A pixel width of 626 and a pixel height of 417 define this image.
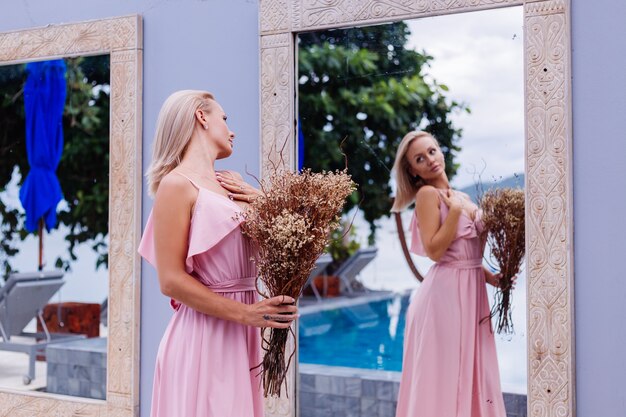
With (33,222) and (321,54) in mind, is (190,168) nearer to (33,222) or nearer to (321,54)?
(321,54)

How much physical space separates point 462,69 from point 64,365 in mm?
2656

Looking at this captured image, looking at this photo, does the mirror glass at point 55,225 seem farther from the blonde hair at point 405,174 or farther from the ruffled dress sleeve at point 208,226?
the ruffled dress sleeve at point 208,226

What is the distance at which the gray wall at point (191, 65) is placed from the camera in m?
3.87

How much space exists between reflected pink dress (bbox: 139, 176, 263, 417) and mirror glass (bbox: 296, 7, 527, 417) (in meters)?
0.83

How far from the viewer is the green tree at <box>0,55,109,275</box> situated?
4340 mm

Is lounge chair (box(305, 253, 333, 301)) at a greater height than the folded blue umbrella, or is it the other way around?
the folded blue umbrella

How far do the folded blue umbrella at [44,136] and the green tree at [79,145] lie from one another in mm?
43

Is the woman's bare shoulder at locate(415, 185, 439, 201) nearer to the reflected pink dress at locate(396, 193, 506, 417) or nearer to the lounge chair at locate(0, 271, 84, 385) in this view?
→ the reflected pink dress at locate(396, 193, 506, 417)

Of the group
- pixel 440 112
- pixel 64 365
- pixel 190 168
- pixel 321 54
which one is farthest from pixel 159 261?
pixel 64 365

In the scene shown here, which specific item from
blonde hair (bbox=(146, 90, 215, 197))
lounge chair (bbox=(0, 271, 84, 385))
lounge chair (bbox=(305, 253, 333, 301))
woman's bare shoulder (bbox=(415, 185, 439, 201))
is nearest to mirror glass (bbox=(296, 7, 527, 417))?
woman's bare shoulder (bbox=(415, 185, 439, 201))

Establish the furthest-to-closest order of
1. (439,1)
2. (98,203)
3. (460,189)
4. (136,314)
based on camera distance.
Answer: (98,203), (136,314), (460,189), (439,1)

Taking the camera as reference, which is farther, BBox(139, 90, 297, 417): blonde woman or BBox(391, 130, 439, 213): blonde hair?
BBox(391, 130, 439, 213): blonde hair

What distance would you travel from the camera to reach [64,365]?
176 inches

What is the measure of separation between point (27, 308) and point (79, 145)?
989 millimetres
